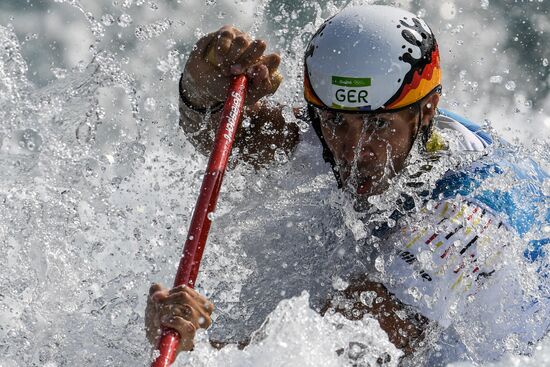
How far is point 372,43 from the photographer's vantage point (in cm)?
433

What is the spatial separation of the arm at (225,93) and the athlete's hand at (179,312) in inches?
57.6

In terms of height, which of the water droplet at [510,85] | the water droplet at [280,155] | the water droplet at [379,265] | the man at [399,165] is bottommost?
the water droplet at [510,85]

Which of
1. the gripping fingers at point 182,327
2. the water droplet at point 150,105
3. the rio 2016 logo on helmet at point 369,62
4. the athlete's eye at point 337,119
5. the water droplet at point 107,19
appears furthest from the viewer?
the water droplet at point 150,105

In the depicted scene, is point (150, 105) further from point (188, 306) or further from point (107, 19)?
point (188, 306)

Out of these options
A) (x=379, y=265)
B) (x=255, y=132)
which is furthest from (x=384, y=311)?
(x=255, y=132)

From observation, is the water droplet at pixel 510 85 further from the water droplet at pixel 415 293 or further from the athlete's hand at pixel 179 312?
the athlete's hand at pixel 179 312

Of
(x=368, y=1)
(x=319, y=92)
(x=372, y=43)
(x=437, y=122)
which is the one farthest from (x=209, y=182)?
(x=368, y=1)

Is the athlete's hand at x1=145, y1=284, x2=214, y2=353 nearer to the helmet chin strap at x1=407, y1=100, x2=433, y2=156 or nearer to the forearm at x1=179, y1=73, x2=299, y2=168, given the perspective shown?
the helmet chin strap at x1=407, y1=100, x2=433, y2=156

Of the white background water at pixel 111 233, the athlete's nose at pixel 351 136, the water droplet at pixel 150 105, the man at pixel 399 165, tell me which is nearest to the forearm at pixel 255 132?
the white background water at pixel 111 233

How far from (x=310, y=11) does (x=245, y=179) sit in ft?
12.8

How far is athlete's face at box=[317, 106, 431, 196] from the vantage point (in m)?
4.39

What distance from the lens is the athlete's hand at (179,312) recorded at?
3.64 meters

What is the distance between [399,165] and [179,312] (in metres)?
1.42

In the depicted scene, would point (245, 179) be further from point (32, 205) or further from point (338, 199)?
point (32, 205)
